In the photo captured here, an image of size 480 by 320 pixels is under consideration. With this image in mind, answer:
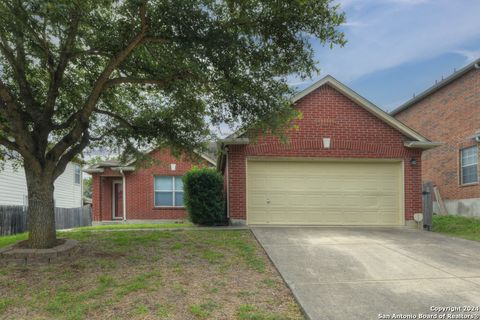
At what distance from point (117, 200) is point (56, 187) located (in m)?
4.14

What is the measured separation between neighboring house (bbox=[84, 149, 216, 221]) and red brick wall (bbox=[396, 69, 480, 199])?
35.8 ft

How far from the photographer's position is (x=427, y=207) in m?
13.3

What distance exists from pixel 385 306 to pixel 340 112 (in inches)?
357

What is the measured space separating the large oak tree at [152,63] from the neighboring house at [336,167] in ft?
10.8

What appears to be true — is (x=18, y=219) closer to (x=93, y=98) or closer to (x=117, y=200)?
(x=117, y=200)

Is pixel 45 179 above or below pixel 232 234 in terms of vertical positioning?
above

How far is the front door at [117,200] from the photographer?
72.8 feet

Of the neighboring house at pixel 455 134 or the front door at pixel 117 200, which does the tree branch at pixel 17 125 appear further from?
the front door at pixel 117 200

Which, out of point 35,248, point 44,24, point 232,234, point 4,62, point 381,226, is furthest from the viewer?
point 381,226

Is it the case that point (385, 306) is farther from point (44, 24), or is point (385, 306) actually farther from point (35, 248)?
point (44, 24)

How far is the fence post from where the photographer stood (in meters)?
13.2

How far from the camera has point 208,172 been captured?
1388 centimetres

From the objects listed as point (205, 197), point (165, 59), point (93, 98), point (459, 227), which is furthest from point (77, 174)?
point (459, 227)

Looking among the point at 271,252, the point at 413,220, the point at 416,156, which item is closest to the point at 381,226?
the point at 413,220
